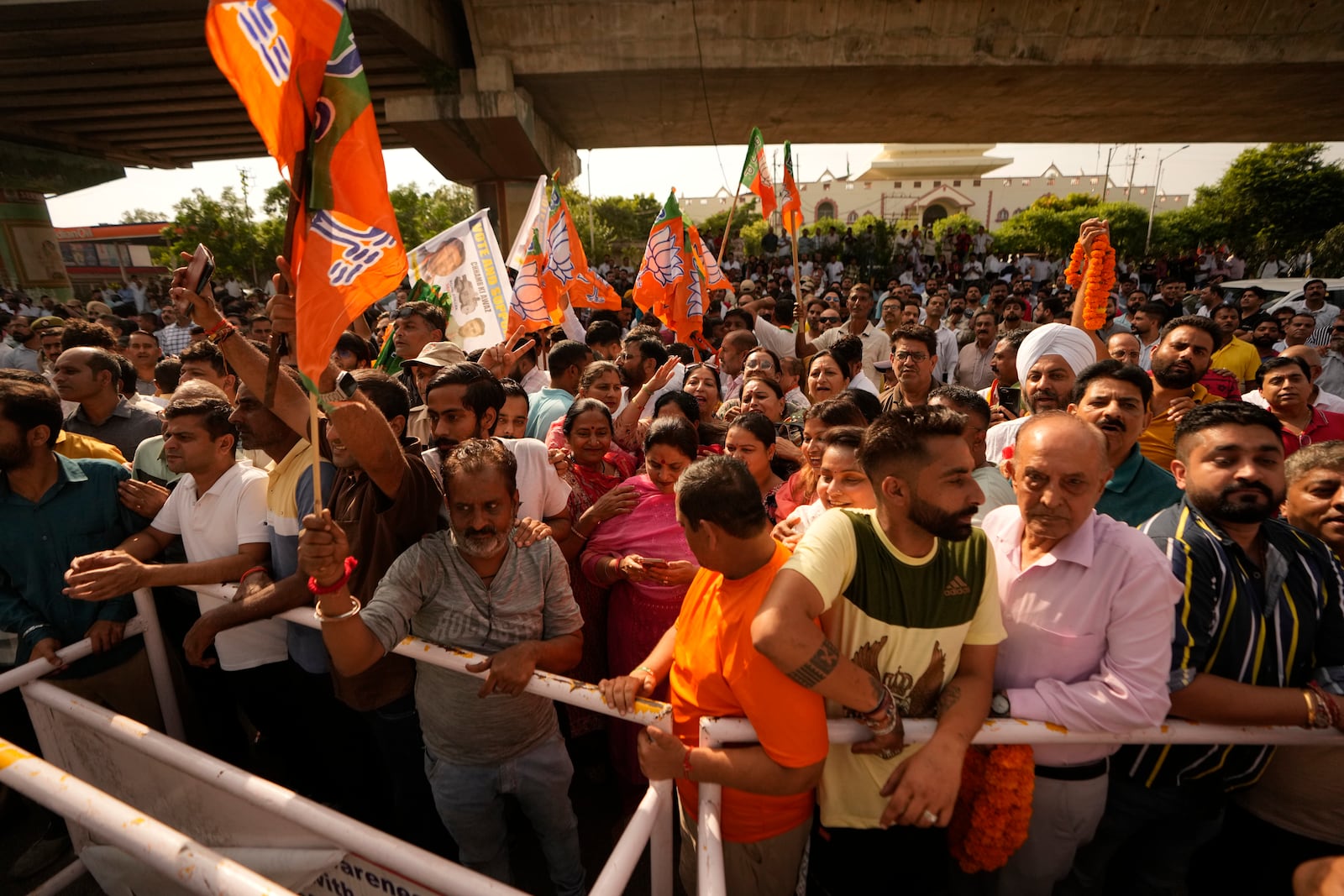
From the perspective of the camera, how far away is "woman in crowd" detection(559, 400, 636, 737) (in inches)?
115

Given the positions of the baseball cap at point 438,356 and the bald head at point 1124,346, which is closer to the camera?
the baseball cap at point 438,356

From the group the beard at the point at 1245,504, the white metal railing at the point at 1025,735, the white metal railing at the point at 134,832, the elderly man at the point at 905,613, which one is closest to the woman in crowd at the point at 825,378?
the beard at the point at 1245,504

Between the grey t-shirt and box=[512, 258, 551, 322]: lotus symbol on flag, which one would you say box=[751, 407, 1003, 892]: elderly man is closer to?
the grey t-shirt

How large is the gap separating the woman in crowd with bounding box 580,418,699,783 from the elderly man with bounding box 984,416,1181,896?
4.21 ft

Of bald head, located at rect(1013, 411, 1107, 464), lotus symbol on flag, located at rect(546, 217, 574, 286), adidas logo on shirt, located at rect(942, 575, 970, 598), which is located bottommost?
adidas logo on shirt, located at rect(942, 575, 970, 598)

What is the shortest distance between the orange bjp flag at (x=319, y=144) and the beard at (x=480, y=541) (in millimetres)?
647

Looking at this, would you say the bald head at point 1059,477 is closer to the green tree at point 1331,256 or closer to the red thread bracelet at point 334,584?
the red thread bracelet at point 334,584

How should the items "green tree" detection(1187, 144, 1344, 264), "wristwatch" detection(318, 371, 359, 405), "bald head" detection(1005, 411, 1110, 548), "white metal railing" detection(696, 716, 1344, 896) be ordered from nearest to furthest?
"white metal railing" detection(696, 716, 1344, 896)
"bald head" detection(1005, 411, 1110, 548)
"wristwatch" detection(318, 371, 359, 405)
"green tree" detection(1187, 144, 1344, 264)

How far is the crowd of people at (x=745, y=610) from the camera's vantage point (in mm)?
1679

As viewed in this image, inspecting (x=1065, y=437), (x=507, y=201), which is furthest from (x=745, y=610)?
(x=507, y=201)

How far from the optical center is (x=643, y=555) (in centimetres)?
280

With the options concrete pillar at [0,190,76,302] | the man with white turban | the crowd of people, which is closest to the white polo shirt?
the crowd of people

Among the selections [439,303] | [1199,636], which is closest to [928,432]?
[1199,636]

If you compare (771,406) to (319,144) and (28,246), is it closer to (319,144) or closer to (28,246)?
(319,144)
